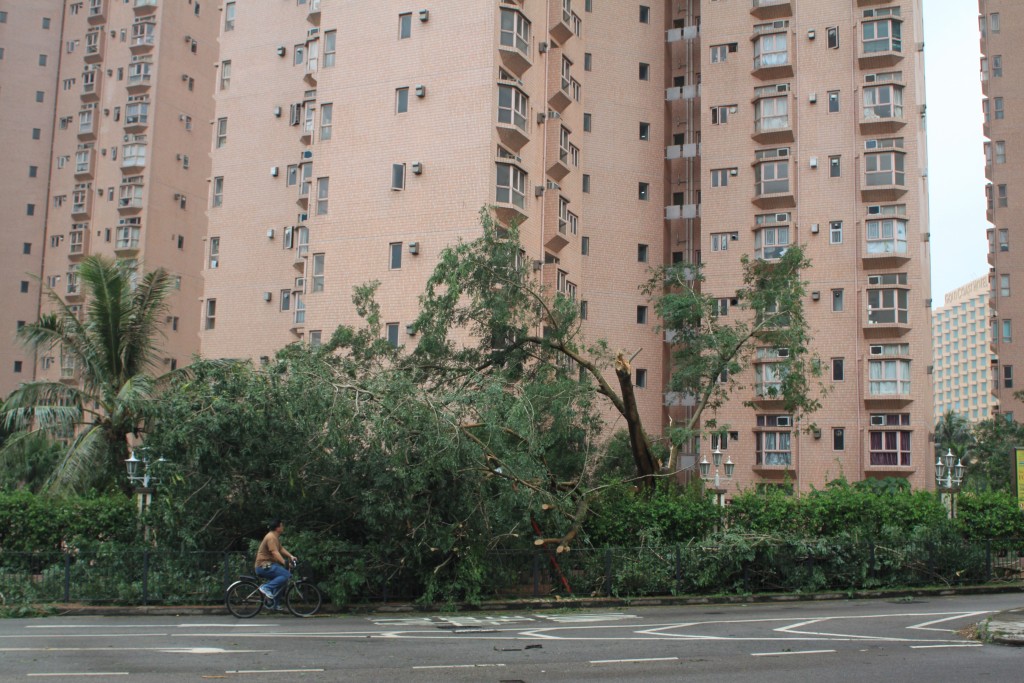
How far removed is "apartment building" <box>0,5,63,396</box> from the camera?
226ft

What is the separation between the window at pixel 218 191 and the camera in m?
50.8

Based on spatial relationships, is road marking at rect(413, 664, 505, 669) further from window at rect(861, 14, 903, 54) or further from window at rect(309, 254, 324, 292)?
window at rect(861, 14, 903, 54)

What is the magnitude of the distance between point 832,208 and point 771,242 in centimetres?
293

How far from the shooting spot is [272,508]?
70.9ft

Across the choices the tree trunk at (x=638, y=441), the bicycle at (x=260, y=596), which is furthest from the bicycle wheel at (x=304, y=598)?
the tree trunk at (x=638, y=441)

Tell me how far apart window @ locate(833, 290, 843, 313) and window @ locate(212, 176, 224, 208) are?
2858 cm

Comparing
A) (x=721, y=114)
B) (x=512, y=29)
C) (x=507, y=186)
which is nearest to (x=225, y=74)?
(x=512, y=29)

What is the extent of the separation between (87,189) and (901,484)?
51236 millimetres

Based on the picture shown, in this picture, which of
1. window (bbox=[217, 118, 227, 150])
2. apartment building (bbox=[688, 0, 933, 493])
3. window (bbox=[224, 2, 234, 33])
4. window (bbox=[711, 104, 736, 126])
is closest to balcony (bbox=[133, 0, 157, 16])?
window (bbox=[224, 2, 234, 33])

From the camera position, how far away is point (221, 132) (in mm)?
51406

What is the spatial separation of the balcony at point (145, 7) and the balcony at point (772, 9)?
120 ft

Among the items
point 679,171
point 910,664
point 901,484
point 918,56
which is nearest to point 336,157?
point 679,171

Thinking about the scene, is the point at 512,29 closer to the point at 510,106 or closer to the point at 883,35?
the point at 510,106

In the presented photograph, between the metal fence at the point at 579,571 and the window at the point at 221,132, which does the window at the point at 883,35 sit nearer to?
the metal fence at the point at 579,571
